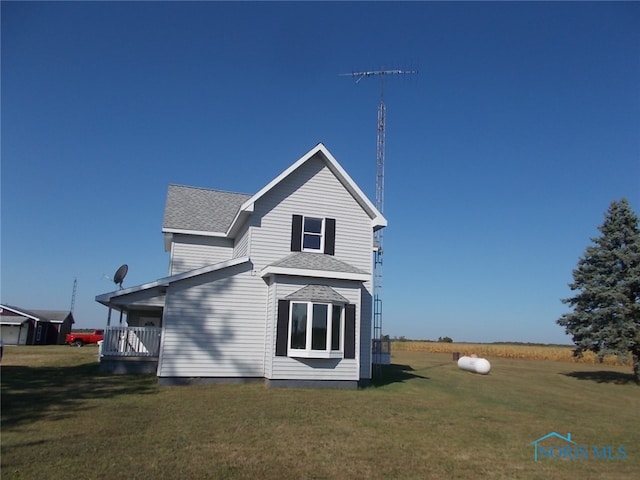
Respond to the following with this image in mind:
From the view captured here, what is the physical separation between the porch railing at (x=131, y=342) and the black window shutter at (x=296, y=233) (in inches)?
237

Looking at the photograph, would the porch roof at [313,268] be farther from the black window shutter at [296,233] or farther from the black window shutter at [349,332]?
the black window shutter at [349,332]

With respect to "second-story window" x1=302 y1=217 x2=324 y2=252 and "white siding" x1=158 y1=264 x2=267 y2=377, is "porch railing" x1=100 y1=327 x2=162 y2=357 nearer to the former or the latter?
"white siding" x1=158 y1=264 x2=267 y2=377

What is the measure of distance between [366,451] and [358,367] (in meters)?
8.08

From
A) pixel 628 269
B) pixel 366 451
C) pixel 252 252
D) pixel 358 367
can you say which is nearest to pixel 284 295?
pixel 252 252

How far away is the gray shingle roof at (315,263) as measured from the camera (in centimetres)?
1678

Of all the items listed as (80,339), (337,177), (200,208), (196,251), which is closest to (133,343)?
(196,251)

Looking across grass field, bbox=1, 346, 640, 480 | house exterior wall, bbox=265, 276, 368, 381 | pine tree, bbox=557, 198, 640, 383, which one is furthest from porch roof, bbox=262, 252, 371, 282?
pine tree, bbox=557, 198, 640, 383

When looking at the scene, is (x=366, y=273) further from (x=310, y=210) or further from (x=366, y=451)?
(x=366, y=451)

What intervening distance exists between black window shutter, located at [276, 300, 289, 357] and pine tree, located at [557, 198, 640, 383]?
1923cm

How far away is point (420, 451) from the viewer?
8.94m

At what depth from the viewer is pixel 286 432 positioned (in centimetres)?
982

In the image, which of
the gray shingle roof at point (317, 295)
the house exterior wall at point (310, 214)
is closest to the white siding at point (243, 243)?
the house exterior wall at point (310, 214)

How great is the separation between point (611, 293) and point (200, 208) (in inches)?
877

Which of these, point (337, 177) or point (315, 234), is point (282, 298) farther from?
point (337, 177)
